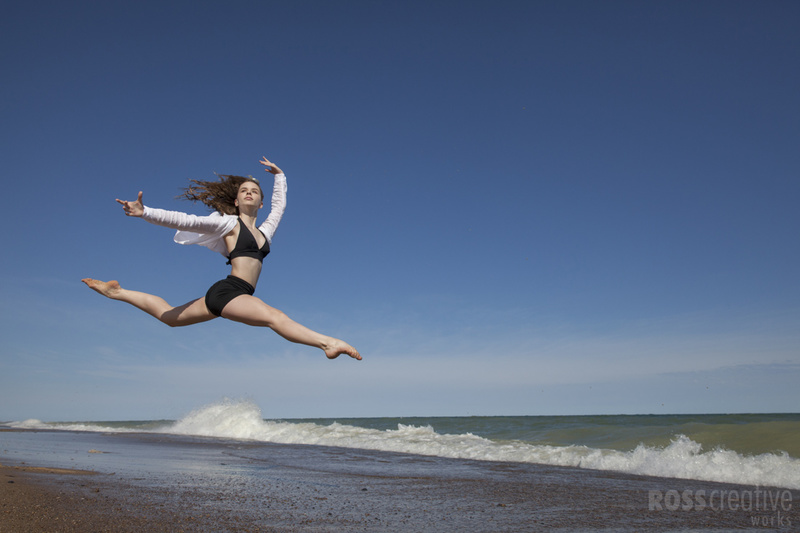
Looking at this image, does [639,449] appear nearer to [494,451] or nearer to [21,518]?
[494,451]

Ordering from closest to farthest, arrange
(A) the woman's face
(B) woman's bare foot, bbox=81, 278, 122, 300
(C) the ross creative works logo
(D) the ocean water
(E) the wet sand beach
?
1. (E) the wet sand beach
2. (A) the woman's face
3. (B) woman's bare foot, bbox=81, 278, 122, 300
4. (C) the ross creative works logo
5. (D) the ocean water

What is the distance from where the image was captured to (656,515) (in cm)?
477

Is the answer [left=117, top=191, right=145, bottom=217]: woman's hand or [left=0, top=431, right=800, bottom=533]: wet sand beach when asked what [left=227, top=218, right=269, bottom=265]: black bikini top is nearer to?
[left=117, top=191, right=145, bottom=217]: woman's hand

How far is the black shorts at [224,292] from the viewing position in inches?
152

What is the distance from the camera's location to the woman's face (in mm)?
4281

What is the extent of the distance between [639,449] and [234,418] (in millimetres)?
16370

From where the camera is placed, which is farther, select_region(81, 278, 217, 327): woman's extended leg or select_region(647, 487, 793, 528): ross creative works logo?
select_region(647, 487, 793, 528): ross creative works logo

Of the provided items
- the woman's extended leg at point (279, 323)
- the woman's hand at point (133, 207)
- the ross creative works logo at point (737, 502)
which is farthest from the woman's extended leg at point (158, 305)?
the ross creative works logo at point (737, 502)

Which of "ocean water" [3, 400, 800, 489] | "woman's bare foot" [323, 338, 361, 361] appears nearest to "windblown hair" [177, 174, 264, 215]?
"woman's bare foot" [323, 338, 361, 361]

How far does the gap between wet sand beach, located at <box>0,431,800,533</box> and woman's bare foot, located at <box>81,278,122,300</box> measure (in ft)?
5.62

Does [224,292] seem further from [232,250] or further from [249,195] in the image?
[249,195]

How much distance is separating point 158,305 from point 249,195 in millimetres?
1215

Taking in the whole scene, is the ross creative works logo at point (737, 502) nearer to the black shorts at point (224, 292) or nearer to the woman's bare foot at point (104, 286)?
the black shorts at point (224, 292)

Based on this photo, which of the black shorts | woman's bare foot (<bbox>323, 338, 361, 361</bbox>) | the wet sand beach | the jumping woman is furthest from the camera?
the wet sand beach
